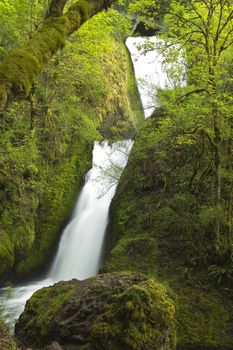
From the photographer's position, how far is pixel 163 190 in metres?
11.5

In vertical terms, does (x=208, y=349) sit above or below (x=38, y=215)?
below

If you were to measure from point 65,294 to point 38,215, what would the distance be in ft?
23.0

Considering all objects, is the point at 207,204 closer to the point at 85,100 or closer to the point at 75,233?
the point at 75,233

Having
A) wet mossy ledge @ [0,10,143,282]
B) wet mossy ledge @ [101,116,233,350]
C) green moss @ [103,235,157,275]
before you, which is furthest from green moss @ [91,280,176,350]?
wet mossy ledge @ [0,10,143,282]

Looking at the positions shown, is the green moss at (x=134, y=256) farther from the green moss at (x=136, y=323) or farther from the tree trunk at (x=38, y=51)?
the tree trunk at (x=38, y=51)

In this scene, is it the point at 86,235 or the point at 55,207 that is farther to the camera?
the point at 55,207

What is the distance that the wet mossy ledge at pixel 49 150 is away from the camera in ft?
37.9

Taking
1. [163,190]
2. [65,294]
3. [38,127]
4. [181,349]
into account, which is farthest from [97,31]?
[181,349]

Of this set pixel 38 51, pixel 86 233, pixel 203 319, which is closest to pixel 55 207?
pixel 86 233

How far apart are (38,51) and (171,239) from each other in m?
7.66

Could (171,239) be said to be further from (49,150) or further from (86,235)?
(49,150)

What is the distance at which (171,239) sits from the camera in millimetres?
10750

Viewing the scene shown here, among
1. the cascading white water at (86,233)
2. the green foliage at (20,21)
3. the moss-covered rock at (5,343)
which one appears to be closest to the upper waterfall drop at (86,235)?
the cascading white water at (86,233)

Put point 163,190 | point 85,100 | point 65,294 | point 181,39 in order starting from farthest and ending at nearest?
point 85,100, point 163,190, point 181,39, point 65,294
